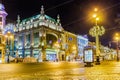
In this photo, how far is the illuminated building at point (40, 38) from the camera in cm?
6769

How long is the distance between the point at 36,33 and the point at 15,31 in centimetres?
1110

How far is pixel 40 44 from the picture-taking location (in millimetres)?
67000

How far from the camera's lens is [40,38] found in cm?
6750

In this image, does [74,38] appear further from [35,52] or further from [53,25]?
[35,52]

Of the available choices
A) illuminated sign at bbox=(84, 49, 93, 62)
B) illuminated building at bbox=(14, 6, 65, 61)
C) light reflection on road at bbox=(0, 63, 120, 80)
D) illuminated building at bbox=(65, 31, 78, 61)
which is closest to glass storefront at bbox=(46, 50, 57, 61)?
illuminated building at bbox=(14, 6, 65, 61)

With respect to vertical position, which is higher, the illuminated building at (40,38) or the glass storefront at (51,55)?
the illuminated building at (40,38)

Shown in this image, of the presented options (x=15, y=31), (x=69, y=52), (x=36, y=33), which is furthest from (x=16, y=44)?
(x=69, y=52)

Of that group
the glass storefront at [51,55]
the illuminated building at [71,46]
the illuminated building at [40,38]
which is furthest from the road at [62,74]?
the illuminated building at [71,46]

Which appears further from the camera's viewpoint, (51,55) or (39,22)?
(51,55)

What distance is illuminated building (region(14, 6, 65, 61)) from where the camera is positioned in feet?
222

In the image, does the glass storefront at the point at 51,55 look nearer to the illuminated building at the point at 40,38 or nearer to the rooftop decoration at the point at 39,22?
the illuminated building at the point at 40,38

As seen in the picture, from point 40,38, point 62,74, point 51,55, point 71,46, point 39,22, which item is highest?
point 39,22

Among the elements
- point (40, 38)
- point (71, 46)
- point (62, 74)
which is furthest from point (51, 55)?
point (62, 74)

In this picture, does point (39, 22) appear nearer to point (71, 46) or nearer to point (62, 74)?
point (71, 46)
